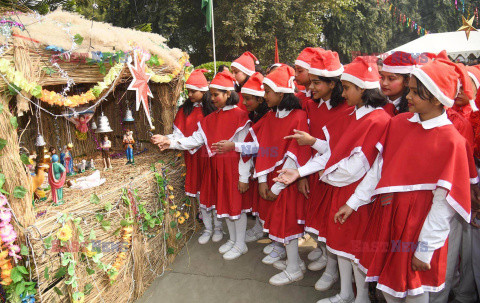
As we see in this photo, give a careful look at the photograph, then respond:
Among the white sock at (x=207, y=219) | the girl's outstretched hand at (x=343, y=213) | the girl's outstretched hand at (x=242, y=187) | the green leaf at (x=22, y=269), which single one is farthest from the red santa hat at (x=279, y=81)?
the green leaf at (x=22, y=269)

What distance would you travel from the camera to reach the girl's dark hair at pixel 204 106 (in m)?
4.03

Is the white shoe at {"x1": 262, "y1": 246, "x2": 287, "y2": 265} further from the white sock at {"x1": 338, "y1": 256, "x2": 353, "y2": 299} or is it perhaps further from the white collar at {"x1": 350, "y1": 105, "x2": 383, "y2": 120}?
the white collar at {"x1": 350, "y1": 105, "x2": 383, "y2": 120}

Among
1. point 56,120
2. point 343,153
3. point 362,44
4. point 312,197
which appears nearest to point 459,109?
point 343,153

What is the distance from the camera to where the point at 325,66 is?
2928 millimetres

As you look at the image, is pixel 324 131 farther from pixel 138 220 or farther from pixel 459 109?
pixel 138 220

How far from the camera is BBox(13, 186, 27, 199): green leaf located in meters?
2.19

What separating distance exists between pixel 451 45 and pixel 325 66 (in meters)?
9.77

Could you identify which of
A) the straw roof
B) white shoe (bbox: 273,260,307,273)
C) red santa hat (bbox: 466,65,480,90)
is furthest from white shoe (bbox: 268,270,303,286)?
the straw roof

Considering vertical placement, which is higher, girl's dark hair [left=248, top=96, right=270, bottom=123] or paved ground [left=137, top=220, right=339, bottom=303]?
girl's dark hair [left=248, top=96, right=270, bottom=123]

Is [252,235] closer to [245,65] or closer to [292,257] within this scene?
[292,257]

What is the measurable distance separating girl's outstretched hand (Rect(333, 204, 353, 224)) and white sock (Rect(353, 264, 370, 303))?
1.41 feet

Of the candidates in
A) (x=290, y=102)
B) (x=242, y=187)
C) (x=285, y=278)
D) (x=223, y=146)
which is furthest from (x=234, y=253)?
(x=290, y=102)

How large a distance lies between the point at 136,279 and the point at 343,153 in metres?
2.30

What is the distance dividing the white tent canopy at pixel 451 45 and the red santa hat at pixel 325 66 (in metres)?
8.13
